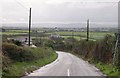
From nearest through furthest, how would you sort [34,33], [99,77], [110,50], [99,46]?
[99,77] → [110,50] → [99,46] → [34,33]

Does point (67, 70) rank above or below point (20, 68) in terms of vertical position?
below

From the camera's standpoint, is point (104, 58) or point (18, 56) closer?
point (18, 56)

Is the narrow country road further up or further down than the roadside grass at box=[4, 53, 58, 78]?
further down

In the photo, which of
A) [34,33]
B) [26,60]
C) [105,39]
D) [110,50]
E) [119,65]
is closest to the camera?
[119,65]

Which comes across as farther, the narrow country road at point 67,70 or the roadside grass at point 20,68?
the narrow country road at point 67,70

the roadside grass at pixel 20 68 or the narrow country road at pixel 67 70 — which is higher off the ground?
the roadside grass at pixel 20 68

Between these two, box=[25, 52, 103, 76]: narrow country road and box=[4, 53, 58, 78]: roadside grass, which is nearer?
box=[4, 53, 58, 78]: roadside grass

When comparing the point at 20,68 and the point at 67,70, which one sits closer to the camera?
the point at 20,68

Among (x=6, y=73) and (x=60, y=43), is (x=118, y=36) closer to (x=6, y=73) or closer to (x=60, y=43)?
(x=6, y=73)

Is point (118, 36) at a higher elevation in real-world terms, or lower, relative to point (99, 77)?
higher

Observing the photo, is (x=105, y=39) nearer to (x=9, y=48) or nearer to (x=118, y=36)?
(x=118, y=36)

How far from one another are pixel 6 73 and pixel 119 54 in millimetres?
12459

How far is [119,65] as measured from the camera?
27.2 meters

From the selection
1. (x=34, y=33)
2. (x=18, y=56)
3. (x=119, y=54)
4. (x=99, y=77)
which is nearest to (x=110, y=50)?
(x=119, y=54)
